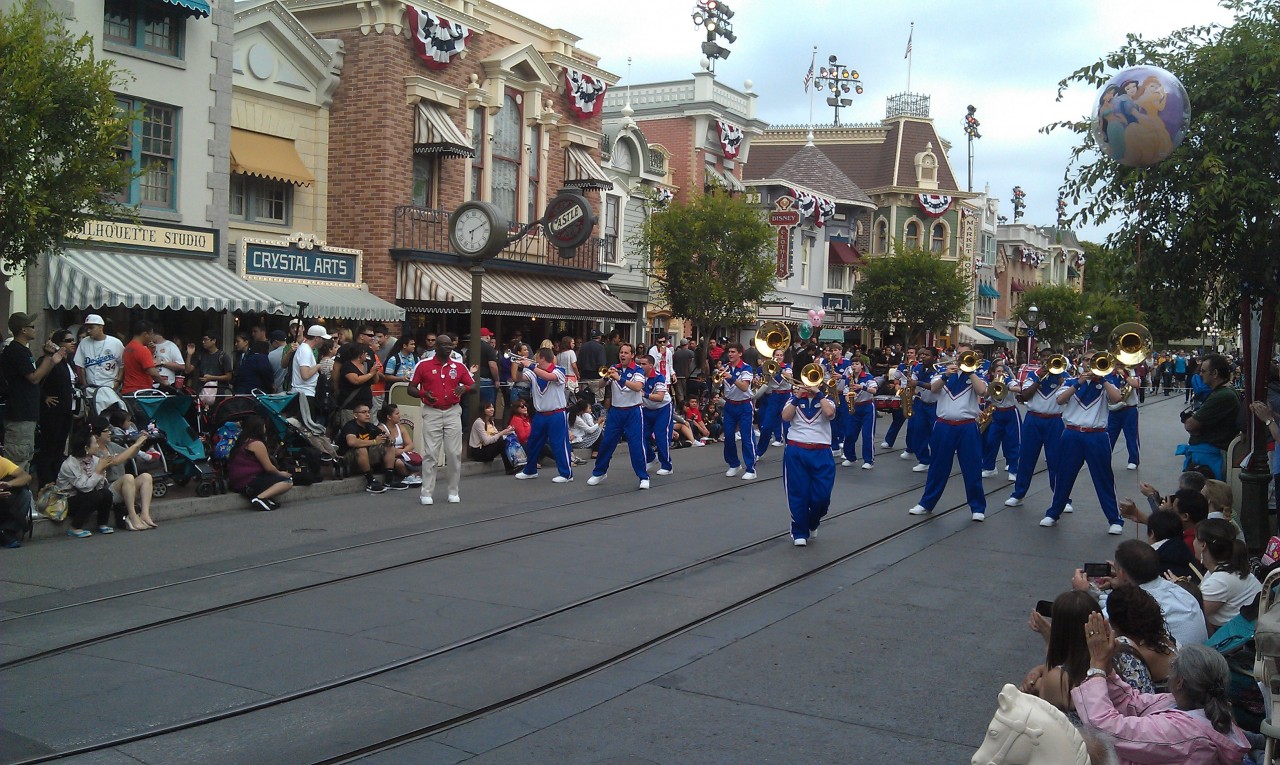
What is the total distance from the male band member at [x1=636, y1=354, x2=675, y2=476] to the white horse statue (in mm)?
11084

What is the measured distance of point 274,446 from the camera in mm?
13367

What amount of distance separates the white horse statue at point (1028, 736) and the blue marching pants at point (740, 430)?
40.2 feet

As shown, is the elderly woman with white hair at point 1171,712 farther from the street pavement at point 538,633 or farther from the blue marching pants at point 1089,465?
the blue marching pants at point 1089,465

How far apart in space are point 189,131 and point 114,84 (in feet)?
6.28

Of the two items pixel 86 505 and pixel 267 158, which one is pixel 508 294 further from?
pixel 86 505

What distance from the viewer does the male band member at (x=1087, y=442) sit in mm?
12016

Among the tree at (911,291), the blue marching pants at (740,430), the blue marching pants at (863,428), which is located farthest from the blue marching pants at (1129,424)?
the tree at (911,291)

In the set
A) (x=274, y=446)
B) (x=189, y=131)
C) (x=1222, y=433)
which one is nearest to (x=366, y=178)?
(x=189, y=131)

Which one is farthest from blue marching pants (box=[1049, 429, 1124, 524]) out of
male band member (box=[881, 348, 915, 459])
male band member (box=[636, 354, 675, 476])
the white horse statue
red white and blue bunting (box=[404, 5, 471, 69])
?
red white and blue bunting (box=[404, 5, 471, 69])

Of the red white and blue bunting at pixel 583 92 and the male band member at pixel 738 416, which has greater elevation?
the red white and blue bunting at pixel 583 92

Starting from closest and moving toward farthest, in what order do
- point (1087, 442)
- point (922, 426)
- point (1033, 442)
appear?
point (1087, 442)
point (1033, 442)
point (922, 426)

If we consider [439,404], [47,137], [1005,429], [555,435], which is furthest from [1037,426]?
[47,137]

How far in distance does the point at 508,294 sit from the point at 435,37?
5.92 meters

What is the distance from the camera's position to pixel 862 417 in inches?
710
